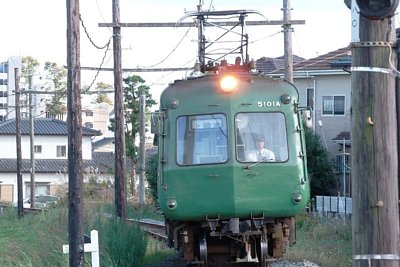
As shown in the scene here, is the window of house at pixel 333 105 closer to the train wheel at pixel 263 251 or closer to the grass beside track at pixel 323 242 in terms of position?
the grass beside track at pixel 323 242

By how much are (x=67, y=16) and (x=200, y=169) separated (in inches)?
148

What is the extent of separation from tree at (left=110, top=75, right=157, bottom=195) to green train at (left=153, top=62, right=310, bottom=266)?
40084 mm

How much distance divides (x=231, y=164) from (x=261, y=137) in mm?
735

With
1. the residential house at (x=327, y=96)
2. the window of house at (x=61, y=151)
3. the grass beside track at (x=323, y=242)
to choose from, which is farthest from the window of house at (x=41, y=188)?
the grass beside track at (x=323, y=242)

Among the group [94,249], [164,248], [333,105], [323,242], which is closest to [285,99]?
[94,249]

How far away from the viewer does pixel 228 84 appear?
13.9 metres

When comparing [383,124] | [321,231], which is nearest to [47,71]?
[321,231]

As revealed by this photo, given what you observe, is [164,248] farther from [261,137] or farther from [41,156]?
[41,156]

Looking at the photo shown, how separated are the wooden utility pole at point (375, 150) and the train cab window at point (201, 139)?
7.41 m

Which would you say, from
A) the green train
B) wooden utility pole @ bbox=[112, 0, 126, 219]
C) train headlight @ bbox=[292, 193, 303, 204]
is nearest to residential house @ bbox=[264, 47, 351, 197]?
wooden utility pole @ bbox=[112, 0, 126, 219]

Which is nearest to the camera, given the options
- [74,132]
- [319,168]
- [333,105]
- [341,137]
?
[74,132]

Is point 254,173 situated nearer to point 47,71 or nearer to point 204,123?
point 204,123

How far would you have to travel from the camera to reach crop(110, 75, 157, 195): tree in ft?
180

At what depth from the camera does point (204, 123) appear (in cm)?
1391
